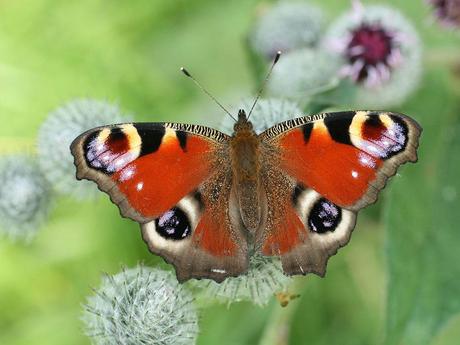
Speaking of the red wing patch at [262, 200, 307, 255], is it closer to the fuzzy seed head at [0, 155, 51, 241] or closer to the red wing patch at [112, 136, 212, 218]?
the red wing patch at [112, 136, 212, 218]

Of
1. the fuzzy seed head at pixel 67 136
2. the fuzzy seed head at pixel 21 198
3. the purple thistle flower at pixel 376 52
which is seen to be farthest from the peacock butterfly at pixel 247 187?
the purple thistle flower at pixel 376 52

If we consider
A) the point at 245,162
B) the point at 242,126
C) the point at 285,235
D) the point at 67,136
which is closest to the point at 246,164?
the point at 245,162

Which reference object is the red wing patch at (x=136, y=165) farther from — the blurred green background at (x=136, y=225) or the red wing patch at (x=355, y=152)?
the blurred green background at (x=136, y=225)

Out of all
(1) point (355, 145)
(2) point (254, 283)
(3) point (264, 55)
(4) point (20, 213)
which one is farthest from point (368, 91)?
(4) point (20, 213)

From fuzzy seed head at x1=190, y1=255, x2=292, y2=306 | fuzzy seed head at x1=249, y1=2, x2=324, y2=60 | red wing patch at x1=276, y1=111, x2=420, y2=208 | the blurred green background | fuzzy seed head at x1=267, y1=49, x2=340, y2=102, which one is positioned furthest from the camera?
fuzzy seed head at x1=249, y1=2, x2=324, y2=60

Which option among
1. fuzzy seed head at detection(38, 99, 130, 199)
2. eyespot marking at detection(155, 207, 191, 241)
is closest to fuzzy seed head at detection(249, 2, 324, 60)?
fuzzy seed head at detection(38, 99, 130, 199)

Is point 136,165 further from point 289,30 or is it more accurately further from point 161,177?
point 289,30

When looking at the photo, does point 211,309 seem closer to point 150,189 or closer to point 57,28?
point 150,189
